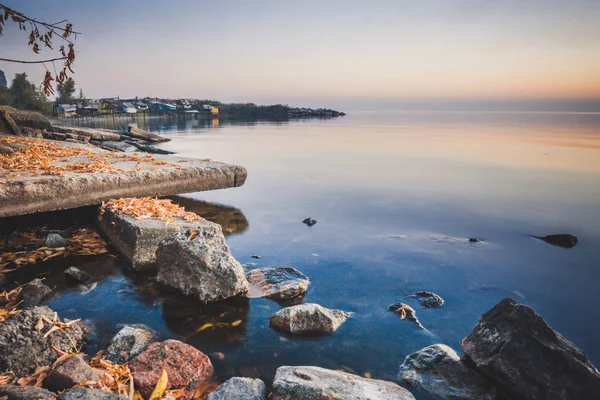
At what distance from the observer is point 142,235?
5301mm

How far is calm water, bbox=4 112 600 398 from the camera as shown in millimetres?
4082

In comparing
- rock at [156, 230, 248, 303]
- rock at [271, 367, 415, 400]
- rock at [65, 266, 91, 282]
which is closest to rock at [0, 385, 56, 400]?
rock at [271, 367, 415, 400]

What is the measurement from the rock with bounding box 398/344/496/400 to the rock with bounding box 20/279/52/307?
454 cm

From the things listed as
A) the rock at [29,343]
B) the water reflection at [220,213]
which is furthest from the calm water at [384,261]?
the rock at [29,343]

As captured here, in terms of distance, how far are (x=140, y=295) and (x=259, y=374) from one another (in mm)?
2264

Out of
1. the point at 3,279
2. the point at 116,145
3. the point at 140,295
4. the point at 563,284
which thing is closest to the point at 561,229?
the point at 563,284

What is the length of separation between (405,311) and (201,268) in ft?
9.10

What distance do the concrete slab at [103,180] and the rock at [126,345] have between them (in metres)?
3.83

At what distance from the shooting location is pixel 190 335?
4055 mm

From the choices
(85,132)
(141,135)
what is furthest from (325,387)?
(141,135)

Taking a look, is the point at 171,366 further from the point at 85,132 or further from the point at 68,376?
the point at 85,132

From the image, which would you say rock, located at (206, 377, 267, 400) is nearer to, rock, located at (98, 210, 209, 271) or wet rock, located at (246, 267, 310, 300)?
wet rock, located at (246, 267, 310, 300)

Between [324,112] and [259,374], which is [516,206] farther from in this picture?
[324,112]

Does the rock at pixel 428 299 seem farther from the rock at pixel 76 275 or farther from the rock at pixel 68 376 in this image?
the rock at pixel 76 275
